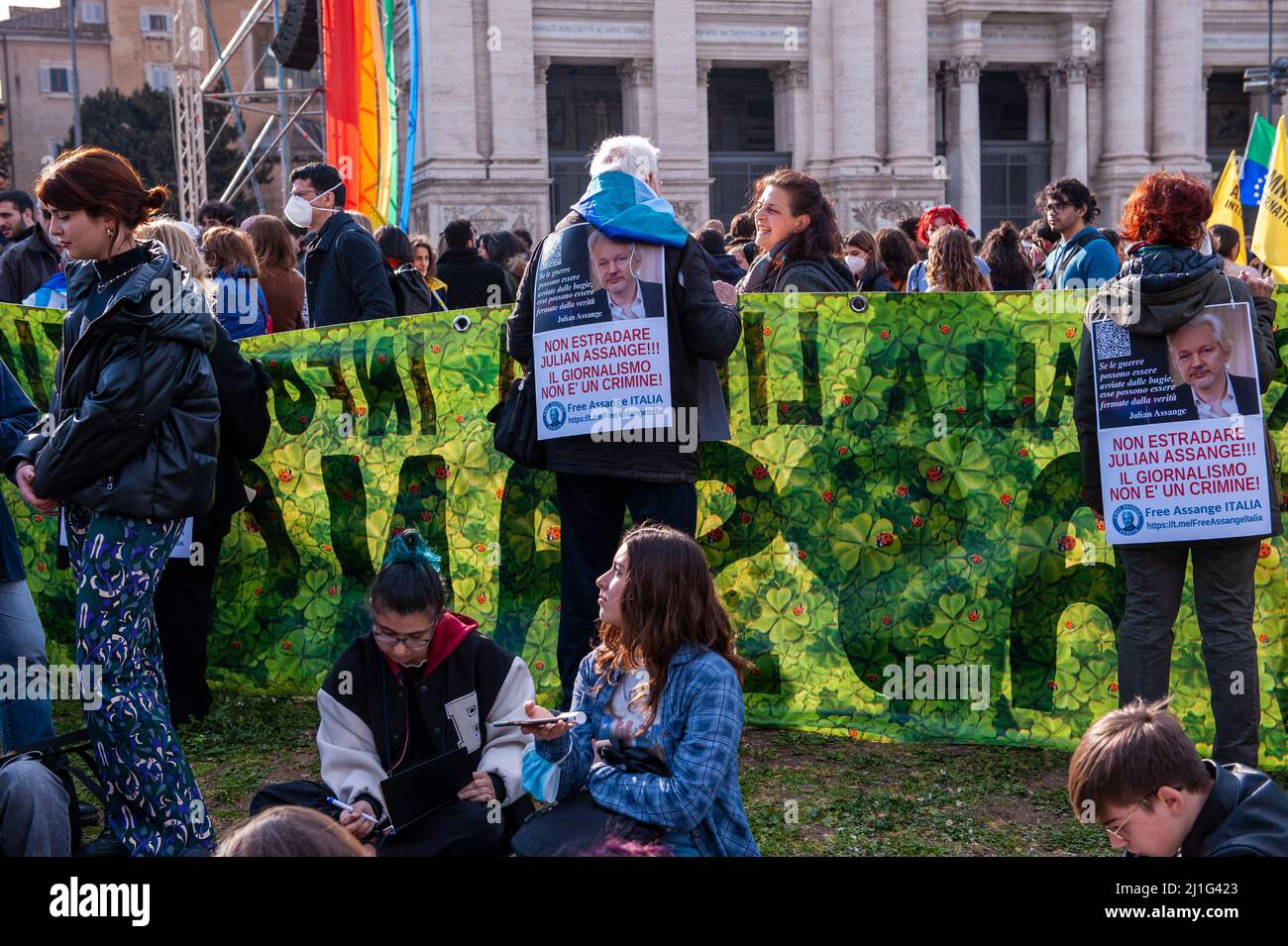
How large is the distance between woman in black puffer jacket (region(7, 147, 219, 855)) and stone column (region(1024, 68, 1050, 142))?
4208cm

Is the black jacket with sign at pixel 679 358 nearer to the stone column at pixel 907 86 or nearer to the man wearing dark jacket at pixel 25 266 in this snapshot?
the man wearing dark jacket at pixel 25 266

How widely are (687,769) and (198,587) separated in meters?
3.34

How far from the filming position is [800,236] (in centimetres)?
629

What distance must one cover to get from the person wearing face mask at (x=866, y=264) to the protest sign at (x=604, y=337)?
7.79ft

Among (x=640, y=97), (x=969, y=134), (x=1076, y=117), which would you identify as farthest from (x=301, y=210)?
(x=1076, y=117)

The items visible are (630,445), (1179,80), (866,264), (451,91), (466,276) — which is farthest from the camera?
(1179,80)

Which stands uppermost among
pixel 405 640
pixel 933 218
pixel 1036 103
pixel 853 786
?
pixel 1036 103


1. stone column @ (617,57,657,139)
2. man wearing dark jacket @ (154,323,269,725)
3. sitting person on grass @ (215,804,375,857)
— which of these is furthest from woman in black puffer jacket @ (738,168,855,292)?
stone column @ (617,57,657,139)

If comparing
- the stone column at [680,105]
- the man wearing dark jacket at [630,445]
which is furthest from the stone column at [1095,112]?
the man wearing dark jacket at [630,445]

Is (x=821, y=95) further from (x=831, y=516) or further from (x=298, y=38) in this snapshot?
(x=831, y=516)
